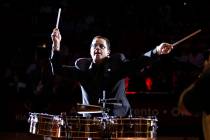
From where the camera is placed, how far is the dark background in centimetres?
1327

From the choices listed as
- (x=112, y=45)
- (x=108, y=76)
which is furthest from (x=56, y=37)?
(x=112, y=45)

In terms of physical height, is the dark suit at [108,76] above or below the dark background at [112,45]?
below

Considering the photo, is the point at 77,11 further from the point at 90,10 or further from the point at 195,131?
the point at 195,131

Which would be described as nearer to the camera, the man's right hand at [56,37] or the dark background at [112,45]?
the man's right hand at [56,37]

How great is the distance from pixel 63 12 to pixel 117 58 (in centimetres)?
964

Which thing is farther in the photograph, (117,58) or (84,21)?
(84,21)

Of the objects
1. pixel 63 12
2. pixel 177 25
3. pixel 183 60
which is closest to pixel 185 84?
pixel 183 60


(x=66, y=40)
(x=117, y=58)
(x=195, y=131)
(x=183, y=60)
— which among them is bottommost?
(x=195, y=131)

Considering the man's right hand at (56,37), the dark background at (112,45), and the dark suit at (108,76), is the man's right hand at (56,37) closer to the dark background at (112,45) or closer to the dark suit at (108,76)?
the dark suit at (108,76)

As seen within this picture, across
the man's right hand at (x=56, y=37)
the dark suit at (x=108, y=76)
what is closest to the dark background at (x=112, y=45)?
the dark suit at (x=108, y=76)

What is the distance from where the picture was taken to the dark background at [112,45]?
43.5 feet

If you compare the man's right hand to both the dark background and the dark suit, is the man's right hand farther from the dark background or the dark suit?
the dark background

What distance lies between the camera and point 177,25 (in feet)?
51.2

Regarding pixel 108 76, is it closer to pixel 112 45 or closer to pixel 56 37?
pixel 56 37
